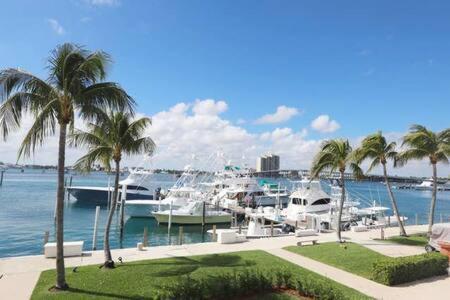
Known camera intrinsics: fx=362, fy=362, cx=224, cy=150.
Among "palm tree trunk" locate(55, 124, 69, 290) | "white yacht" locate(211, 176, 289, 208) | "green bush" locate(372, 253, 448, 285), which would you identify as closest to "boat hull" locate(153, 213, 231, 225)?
"white yacht" locate(211, 176, 289, 208)

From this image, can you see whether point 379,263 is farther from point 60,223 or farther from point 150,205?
point 150,205

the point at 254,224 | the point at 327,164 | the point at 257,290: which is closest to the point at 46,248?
the point at 257,290

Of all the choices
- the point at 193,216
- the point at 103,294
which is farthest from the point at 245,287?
the point at 193,216

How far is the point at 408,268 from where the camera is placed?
1520 cm

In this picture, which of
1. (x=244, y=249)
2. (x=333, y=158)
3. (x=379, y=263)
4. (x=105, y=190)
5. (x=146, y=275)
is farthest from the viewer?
(x=105, y=190)

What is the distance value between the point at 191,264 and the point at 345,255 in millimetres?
8140

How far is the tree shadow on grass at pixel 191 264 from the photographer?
14708mm

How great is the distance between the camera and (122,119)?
15641 millimetres

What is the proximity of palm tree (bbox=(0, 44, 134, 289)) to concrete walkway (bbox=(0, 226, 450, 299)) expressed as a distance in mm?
2623

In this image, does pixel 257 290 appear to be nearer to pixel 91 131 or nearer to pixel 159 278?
pixel 159 278

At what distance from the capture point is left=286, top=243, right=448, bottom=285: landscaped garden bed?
14917mm

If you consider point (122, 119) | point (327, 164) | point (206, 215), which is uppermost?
point (122, 119)

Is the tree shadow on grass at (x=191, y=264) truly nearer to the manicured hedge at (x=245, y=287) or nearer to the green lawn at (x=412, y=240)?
the manicured hedge at (x=245, y=287)

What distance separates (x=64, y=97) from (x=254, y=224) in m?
24.9
